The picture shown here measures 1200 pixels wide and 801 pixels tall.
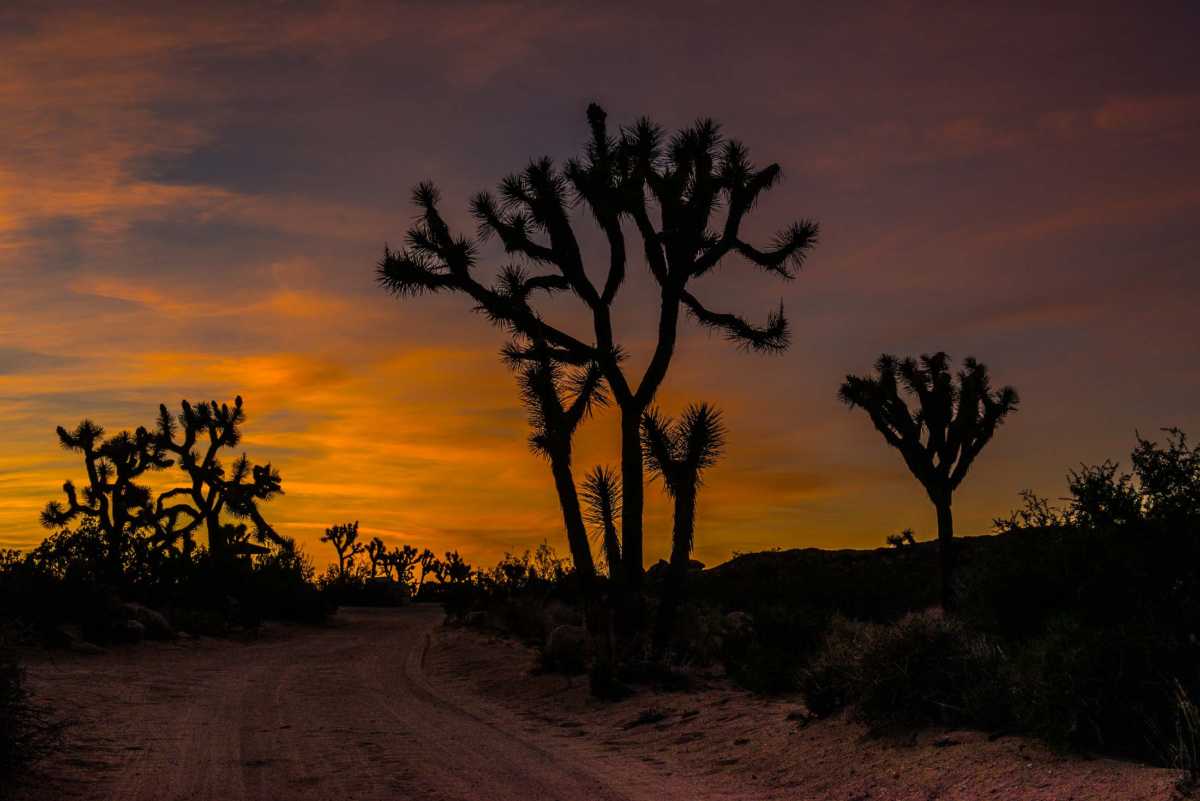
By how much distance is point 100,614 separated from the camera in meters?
21.8

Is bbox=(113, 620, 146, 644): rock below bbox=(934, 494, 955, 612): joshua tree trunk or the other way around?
below

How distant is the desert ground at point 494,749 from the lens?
8125 millimetres

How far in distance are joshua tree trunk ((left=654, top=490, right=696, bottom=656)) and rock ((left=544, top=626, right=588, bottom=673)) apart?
140 centimetres

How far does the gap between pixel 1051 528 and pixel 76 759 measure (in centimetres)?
995

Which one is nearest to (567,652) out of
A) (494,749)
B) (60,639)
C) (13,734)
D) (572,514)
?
(572,514)

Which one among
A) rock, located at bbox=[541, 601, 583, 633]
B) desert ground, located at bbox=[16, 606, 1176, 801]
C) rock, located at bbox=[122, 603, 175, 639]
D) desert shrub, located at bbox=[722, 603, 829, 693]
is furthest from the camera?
rock, located at bbox=[122, 603, 175, 639]

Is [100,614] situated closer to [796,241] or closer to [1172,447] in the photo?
[796,241]

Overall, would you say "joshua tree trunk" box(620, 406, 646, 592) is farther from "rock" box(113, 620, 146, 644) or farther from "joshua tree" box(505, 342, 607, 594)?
"rock" box(113, 620, 146, 644)

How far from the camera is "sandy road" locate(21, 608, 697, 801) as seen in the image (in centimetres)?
845

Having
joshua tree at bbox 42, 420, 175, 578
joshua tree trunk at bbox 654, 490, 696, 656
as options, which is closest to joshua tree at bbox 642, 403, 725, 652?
joshua tree trunk at bbox 654, 490, 696, 656

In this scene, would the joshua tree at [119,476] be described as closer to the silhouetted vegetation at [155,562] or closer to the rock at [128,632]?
the silhouetted vegetation at [155,562]

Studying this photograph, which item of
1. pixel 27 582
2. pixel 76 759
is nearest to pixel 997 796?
pixel 76 759

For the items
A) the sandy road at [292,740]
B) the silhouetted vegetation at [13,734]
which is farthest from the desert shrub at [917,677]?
the silhouetted vegetation at [13,734]

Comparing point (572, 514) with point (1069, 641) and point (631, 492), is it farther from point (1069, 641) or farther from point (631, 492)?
point (1069, 641)
